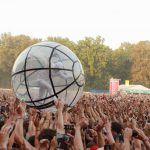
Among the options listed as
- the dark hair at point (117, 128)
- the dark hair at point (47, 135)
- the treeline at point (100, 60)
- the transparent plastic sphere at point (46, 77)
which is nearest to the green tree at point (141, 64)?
the treeline at point (100, 60)

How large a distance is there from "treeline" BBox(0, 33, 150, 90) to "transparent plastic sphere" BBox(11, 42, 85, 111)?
188 ft

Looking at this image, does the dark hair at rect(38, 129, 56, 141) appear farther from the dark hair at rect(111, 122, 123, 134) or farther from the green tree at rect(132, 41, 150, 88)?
the green tree at rect(132, 41, 150, 88)

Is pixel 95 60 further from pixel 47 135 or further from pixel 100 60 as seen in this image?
pixel 47 135

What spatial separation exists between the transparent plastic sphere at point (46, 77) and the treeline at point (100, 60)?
57160 mm

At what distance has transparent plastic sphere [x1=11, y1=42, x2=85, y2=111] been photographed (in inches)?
297

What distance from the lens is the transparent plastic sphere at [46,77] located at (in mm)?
7555

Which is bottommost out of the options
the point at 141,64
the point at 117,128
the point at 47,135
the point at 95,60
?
the point at 117,128

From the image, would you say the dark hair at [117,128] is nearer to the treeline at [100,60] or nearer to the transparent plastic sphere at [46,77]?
the transparent plastic sphere at [46,77]

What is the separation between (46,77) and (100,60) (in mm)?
61347

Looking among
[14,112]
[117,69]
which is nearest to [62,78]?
[14,112]

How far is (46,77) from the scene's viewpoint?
7.54m

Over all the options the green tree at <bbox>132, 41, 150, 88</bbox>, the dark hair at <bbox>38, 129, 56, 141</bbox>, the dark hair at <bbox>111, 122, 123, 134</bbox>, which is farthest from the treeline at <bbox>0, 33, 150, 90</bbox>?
the dark hair at <bbox>38, 129, 56, 141</bbox>

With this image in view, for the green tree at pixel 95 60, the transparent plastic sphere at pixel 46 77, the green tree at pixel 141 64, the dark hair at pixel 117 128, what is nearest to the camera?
the dark hair at pixel 117 128

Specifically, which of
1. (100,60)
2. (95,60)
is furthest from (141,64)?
(95,60)
